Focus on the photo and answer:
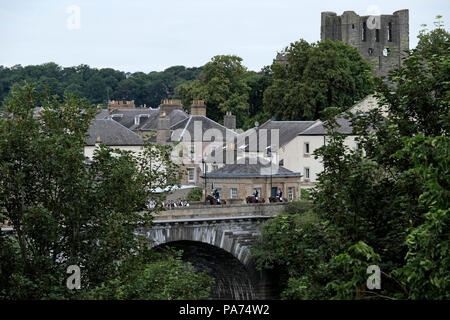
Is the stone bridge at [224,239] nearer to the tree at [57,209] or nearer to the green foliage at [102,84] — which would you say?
the tree at [57,209]

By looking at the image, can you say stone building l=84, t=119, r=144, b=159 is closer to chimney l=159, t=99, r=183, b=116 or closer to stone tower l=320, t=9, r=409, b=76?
chimney l=159, t=99, r=183, b=116

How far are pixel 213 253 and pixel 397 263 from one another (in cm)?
2712

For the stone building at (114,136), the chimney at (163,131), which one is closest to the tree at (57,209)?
the stone building at (114,136)

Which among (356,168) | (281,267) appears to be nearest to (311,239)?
(356,168)

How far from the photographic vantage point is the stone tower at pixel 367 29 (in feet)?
386

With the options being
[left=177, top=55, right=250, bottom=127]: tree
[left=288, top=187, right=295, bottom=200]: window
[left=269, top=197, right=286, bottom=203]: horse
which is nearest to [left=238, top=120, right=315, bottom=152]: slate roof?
[left=288, top=187, right=295, bottom=200]: window

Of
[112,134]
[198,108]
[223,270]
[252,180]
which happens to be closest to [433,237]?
[223,270]

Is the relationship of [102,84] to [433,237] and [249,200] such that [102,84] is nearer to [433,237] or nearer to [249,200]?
[249,200]

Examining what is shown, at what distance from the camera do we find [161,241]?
143 feet

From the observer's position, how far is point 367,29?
388 ft

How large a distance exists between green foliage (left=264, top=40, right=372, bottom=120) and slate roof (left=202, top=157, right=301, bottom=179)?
2429cm

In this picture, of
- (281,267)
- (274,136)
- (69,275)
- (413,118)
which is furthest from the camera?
(274,136)

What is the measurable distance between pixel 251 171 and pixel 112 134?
73.6ft

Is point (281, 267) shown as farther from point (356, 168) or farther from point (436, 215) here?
point (436, 215)
